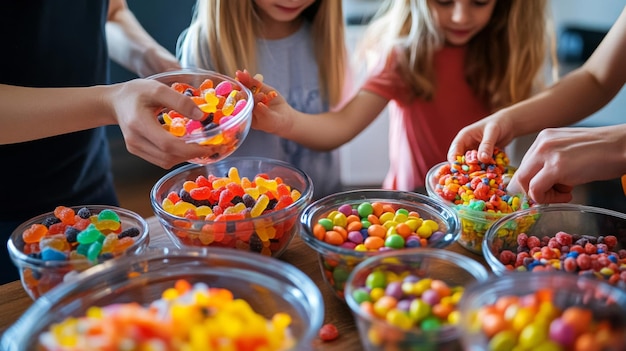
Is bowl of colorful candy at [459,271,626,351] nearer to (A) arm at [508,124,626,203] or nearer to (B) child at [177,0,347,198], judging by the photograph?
(A) arm at [508,124,626,203]

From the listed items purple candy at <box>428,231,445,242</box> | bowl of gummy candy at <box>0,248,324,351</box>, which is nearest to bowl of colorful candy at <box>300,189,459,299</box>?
purple candy at <box>428,231,445,242</box>

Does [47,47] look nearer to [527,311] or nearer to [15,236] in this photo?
[15,236]

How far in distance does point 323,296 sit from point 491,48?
43.7 inches

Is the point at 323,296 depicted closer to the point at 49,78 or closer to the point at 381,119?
the point at 49,78

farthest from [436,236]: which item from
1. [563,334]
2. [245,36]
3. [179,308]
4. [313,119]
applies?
[245,36]

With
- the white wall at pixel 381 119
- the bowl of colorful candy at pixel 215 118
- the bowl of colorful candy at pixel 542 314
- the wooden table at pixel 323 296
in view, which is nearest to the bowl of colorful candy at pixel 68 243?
the wooden table at pixel 323 296

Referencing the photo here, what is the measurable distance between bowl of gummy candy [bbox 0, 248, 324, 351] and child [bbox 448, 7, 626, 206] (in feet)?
1.65

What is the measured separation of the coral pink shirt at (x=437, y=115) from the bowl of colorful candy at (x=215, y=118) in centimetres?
75

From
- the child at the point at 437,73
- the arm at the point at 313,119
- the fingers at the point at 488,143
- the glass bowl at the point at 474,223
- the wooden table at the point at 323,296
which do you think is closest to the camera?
the wooden table at the point at 323,296

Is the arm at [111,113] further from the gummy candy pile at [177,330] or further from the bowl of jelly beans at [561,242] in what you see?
the bowl of jelly beans at [561,242]

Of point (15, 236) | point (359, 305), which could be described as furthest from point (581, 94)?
point (15, 236)

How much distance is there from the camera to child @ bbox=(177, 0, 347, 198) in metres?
1.55

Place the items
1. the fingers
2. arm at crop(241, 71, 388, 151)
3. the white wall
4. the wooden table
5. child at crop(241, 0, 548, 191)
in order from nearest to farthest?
the wooden table
the fingers
arm at crop(241, 71, 388, 151)
child at crop(241, 0, 548, 191)
the white wall

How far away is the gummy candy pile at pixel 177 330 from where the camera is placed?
65 cm
